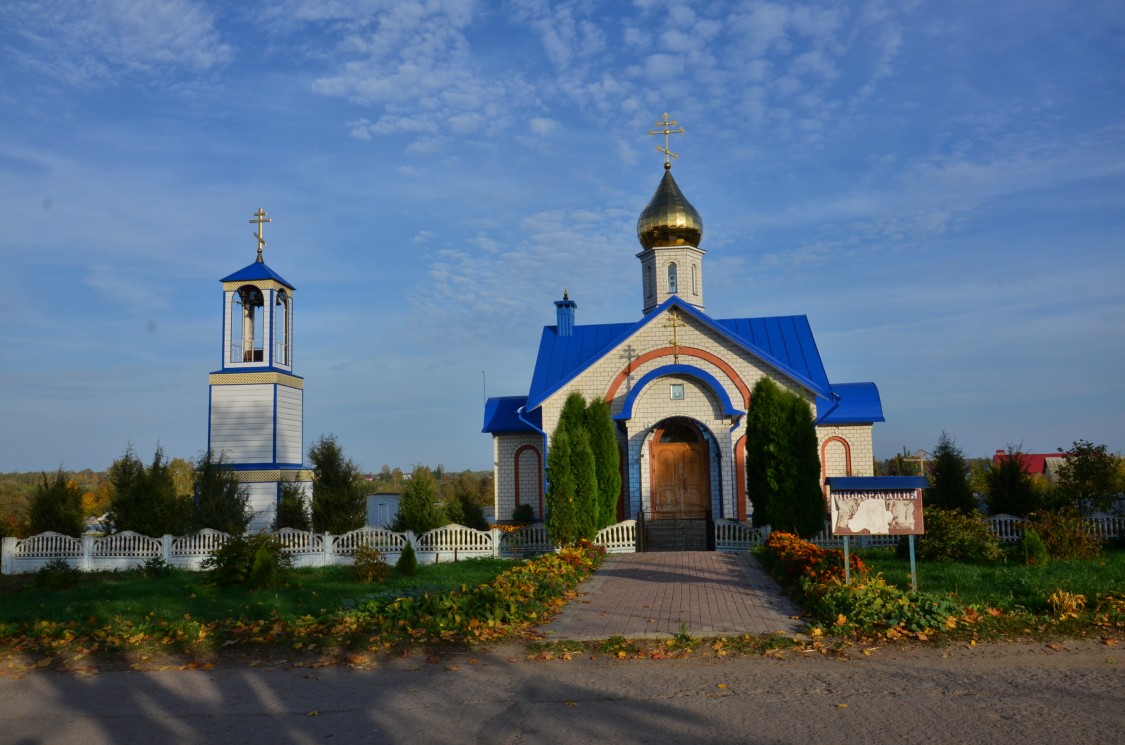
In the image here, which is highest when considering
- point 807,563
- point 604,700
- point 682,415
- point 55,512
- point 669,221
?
point 669,221

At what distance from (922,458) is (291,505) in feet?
62.5

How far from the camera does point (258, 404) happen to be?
2277 cm

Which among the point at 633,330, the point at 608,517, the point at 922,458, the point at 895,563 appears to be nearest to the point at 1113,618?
the point at 895,563

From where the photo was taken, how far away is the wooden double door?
68.3ft

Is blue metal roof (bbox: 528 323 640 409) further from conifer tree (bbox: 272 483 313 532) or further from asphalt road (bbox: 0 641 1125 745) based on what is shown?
asphalt road (bbox: 0 641 1125 745)

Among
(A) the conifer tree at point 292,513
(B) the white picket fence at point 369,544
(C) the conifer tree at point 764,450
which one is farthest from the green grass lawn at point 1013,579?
(A) the conifer tree at point 292,513

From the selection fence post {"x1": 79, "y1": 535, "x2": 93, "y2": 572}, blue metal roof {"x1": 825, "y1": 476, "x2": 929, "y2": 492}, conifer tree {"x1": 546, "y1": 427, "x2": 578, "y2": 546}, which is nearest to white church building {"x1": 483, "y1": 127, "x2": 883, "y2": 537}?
conifer tree {"x1": 546, "y1": 427, "x2": 578, "y2": 546}

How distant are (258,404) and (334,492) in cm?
354

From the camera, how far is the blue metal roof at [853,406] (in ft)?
67.8

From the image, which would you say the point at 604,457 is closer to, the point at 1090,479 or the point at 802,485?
the point at 802,485

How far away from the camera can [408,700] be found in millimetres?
6586

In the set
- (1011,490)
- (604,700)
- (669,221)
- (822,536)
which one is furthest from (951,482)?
(604,700)

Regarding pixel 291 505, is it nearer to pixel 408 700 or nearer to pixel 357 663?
pixel 357 663

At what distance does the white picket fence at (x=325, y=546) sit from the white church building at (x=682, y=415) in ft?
7.78
